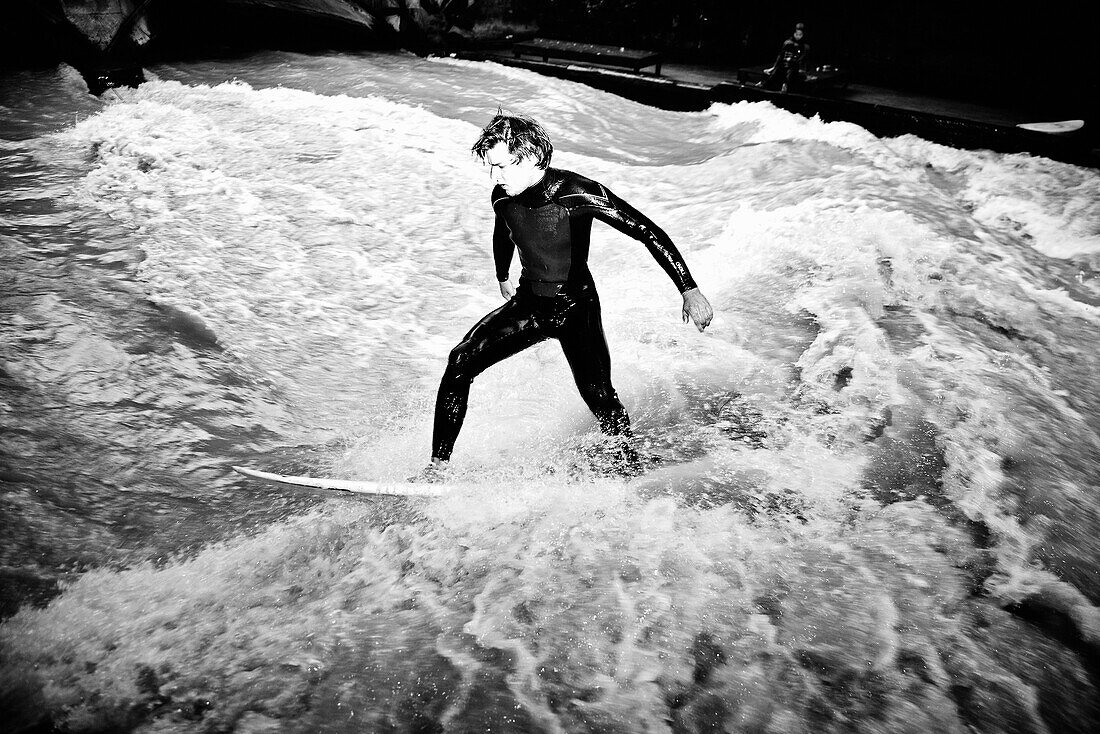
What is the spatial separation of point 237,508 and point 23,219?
5957 mm

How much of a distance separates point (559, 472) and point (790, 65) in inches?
402

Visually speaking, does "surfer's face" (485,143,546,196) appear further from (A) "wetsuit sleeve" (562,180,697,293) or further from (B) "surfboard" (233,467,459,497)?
(B) "surfboard" (233,467,459,497)

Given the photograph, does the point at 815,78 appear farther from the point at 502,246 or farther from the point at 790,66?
the point at 502,246

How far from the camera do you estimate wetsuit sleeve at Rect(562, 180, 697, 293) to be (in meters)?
2.77

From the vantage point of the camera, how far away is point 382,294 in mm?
6031

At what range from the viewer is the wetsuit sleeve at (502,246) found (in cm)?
310

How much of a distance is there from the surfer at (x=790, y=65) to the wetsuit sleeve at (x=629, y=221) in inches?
374

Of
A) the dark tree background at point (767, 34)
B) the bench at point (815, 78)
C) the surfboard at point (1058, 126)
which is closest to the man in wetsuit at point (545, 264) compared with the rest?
the surfboard at point (1058, 126)

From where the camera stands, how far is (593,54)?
41.3 feet

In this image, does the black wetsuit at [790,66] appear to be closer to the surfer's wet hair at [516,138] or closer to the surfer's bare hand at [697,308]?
the surfer's bare hand at [697,308]

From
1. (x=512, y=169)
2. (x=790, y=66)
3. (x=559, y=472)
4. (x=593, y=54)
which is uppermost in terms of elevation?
(x=593, y=54)

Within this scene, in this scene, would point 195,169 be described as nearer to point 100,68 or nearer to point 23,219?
point 23,219

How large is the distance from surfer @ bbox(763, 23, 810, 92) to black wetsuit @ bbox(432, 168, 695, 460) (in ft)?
31.2

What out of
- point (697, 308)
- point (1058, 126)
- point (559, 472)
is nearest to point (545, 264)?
point (697, 308)
